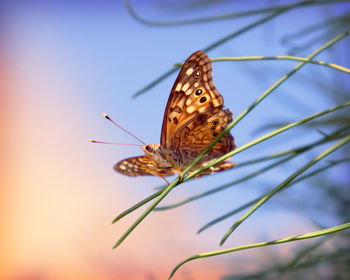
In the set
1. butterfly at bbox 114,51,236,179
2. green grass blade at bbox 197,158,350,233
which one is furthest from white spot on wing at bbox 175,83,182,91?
green grass blade at bbox 197,158,350,233

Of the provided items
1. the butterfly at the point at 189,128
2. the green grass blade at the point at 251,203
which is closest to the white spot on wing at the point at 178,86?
the butterfly at the point at 189,128

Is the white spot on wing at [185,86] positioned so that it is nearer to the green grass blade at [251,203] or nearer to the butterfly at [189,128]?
the butterfly at [189,128]

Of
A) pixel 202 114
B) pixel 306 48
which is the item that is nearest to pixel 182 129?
pixel 202 114

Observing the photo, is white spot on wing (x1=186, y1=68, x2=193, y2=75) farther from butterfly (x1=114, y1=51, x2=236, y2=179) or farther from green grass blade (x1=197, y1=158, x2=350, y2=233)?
green grass blade (x1=197, y1=158, x2=350, y2=233)

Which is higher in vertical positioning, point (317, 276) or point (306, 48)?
point (306, 48)

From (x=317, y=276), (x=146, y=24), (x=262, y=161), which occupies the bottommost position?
(x=317, y=276)

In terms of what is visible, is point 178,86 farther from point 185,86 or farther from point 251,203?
point 251,203

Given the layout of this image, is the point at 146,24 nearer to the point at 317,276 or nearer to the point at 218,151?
the point at 218,151
